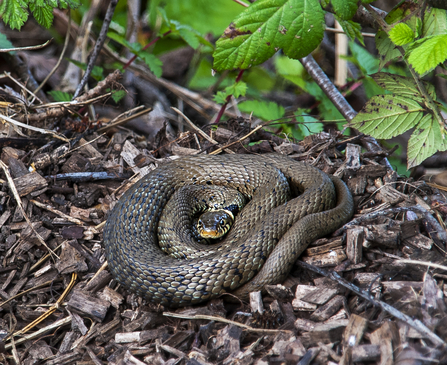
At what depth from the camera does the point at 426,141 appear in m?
3.70

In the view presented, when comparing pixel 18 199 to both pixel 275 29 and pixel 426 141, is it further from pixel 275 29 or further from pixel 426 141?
pixel 426 141

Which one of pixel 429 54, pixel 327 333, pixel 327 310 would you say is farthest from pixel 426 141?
pixel 327 333

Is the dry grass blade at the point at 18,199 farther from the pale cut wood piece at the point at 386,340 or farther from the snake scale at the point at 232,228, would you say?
the pale cut wood piece at the point at 386,340

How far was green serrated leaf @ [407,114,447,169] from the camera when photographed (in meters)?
3.64

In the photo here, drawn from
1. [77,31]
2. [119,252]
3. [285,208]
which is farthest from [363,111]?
[77,31]

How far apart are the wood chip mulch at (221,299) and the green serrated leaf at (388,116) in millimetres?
567

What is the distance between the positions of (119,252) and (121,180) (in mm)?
1254

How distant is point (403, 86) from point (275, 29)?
59.1 inches

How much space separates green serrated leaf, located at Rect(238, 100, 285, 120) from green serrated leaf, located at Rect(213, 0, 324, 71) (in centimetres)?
188

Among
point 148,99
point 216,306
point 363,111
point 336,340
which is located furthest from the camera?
point 148,99

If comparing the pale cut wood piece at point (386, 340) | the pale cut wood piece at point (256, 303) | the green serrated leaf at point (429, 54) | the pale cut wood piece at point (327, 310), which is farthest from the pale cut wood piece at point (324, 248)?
the green serrated leaf at point (429, 54)

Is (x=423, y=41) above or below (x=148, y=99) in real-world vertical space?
below

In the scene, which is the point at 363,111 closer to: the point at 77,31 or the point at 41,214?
the point at 41,214

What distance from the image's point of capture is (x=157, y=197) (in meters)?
4.53
